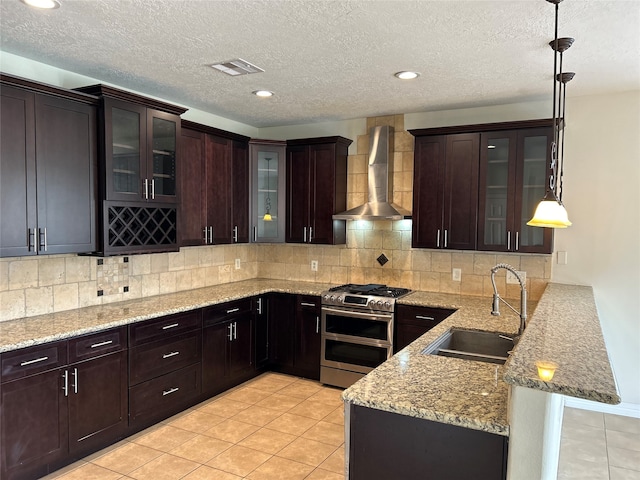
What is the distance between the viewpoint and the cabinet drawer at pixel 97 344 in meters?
2.84

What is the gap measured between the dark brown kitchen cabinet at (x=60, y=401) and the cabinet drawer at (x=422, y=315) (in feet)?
7.47

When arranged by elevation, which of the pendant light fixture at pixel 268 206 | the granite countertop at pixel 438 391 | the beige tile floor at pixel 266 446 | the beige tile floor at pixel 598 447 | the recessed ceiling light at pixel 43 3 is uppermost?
the recessed ceiling light at pixel 43 3

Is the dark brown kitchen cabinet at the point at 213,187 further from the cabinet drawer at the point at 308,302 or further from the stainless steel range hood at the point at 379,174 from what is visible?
the stainless steel range hood at the point at 379,174

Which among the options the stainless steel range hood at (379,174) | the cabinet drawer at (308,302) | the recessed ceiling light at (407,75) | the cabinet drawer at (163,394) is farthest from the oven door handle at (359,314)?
the recessed ceiling light at (407,75)

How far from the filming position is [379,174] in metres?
4.55

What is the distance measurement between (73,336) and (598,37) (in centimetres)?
357

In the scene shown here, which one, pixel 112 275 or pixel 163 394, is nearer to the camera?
pixel 163 394

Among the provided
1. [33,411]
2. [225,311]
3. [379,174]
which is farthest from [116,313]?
[379,174]

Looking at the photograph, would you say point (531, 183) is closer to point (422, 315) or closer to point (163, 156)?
point (422, 315)

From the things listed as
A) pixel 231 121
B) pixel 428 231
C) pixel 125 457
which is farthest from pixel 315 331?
pixel 231 121

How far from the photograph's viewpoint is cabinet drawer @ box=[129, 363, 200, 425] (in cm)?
329

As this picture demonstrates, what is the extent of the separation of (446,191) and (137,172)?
2.63 metres

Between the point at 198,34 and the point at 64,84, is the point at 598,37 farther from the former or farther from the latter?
the point at 64,84

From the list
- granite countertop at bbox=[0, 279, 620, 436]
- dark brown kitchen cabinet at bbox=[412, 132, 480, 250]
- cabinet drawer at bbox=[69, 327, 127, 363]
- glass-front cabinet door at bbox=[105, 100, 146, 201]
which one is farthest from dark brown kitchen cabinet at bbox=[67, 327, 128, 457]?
dark brown kitchen cabinet at bbox=[412, 132, 480, 250]
